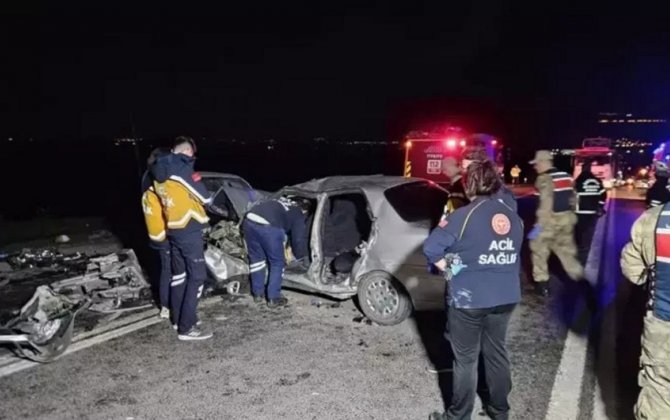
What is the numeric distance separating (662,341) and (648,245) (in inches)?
19.1

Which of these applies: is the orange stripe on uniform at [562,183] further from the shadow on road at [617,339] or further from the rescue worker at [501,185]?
the rescue worker at [501,185]

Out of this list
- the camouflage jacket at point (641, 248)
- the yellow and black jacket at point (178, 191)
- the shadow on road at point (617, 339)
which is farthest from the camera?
the yellow and black jacket at point (178, 191)

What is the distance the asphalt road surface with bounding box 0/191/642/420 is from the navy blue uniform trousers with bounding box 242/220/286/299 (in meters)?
0.36

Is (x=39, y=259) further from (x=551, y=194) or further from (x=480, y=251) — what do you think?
(x=480, y=251)

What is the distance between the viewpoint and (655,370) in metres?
2.96

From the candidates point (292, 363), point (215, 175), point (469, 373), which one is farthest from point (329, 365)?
point (215, 175)

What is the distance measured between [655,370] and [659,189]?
5.16 metres

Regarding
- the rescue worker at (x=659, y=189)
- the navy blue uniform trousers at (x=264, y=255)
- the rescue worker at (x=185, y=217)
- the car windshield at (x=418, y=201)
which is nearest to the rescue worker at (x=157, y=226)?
the rescue worker at (x=185, y=217)

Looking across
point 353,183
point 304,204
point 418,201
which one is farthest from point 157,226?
point 418,201

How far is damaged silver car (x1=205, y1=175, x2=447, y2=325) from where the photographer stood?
18.9 ft

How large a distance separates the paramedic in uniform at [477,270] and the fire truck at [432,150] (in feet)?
49.8

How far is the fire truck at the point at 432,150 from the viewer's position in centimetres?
1877

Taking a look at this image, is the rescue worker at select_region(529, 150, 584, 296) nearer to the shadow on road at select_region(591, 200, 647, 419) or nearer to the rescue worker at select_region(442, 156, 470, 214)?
the shadow on road at select_region(591, 200, 647, 419)

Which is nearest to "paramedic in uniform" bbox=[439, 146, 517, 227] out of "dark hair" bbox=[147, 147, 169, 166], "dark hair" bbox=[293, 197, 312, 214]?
"dark hair" bbox=[293, 197, 312, 214]
